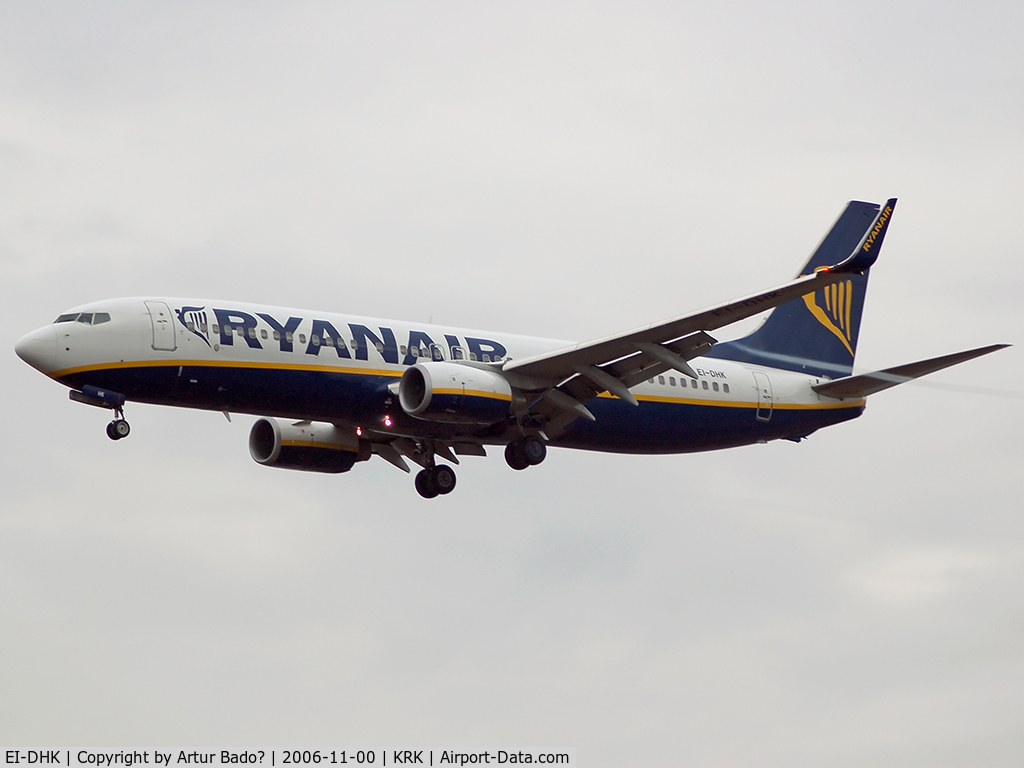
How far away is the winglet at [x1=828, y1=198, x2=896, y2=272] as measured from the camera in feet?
107

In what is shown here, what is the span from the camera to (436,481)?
43.8 meters

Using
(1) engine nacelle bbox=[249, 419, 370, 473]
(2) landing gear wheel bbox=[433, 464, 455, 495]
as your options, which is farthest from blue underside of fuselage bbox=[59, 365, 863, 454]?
(1) engine nacelle bbox=[249, 419, 370, 473]

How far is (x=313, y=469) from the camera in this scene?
4444 cm

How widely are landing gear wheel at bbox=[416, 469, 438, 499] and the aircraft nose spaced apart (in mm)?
12588

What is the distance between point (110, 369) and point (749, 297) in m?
16.0

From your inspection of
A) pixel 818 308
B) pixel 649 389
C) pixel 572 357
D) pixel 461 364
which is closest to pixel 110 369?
pixel 461 364

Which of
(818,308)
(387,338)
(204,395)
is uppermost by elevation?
(818,308)

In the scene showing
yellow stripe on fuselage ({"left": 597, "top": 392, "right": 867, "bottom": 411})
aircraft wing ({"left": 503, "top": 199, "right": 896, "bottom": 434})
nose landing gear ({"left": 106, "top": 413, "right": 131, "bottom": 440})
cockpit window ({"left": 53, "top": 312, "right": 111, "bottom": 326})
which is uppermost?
yellow stripe on fuselage ({"left": 597, "top": 392, "right": 867, "bottom": 411})

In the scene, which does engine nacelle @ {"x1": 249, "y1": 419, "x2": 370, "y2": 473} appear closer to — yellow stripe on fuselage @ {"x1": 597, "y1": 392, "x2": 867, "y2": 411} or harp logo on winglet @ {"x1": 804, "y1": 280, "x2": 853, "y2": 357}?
yellow stripe on fuselage @ {"x1": 597, "y1": 392, "x2": 867, "y2": 411}

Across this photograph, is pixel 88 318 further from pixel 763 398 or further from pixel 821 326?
pixel 821 326

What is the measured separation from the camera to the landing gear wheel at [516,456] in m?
40.1

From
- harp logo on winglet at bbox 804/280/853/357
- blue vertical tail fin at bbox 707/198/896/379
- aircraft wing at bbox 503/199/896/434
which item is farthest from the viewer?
harp logo on winglet at bbox 804/280/853/357

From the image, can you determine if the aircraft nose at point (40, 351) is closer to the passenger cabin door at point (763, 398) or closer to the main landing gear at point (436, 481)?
the main landing gear at point (436, 481)

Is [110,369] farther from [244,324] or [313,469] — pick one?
[313,469]
